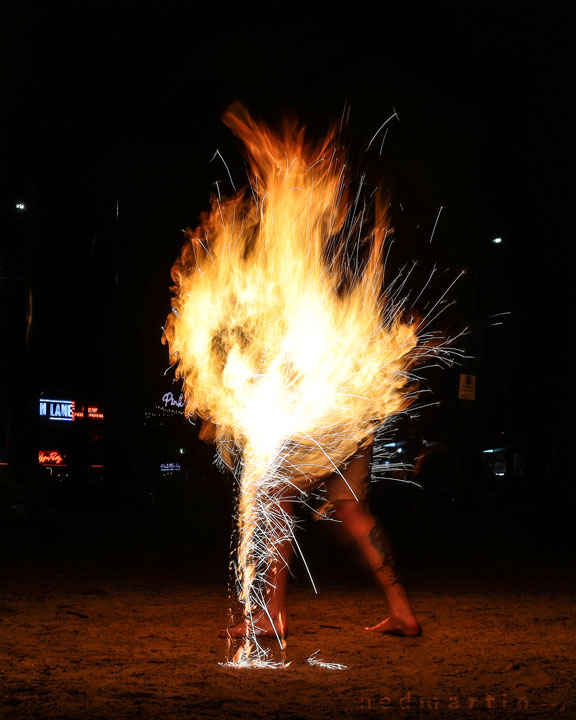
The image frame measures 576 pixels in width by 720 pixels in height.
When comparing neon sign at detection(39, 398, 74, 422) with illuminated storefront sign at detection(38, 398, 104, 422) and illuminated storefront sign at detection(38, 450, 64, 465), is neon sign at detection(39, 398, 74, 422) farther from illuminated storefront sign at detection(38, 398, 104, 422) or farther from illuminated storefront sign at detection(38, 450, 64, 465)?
illuminated storefront sign at detection(38, 450, 64, 465)

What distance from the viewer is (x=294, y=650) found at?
232 inches

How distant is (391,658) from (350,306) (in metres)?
2.27

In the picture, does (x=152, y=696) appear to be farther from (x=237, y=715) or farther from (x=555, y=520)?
(x=555, y=520)

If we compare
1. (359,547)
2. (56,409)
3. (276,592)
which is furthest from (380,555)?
(56,409)

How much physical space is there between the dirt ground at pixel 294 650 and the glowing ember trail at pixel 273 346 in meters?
0.69

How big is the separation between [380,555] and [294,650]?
2.71 feet

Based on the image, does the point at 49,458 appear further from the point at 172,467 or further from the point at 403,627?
the point at 403,627

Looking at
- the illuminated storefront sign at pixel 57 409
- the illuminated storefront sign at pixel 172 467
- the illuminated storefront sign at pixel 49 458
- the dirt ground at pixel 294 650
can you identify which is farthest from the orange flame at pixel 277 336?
the illuminated storefront sign at pixel 172 467

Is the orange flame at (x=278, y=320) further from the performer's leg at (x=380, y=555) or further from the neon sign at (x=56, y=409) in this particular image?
the neon sign at (x=56, y=409)

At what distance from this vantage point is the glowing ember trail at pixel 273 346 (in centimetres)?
611

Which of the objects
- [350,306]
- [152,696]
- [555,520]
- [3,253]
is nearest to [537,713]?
[152,696]

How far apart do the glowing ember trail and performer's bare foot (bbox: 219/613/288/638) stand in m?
0.03

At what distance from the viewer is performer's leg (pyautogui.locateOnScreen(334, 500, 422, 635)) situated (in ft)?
20.4

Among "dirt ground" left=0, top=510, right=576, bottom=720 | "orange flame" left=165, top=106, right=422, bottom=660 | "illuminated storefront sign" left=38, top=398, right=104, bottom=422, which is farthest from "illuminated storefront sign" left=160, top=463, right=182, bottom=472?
"orange flame" left=165, top=106, right=422, bottom=660
